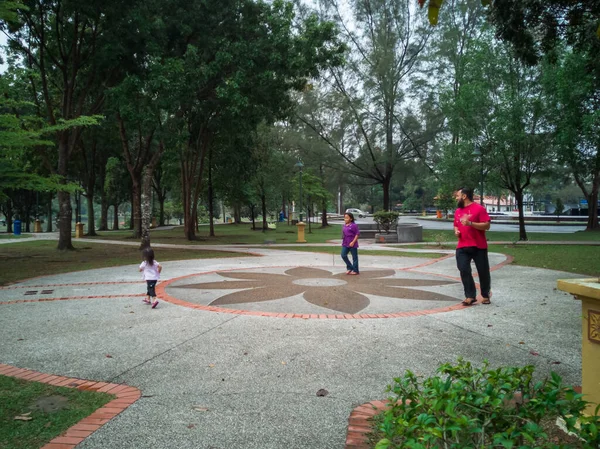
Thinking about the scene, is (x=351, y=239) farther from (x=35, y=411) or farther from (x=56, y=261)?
(x=56, y=261)

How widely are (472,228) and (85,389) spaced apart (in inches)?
232

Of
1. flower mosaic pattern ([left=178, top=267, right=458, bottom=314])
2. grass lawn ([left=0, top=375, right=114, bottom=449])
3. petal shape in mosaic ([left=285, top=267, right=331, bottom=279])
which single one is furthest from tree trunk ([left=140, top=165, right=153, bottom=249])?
grass lawn ([left=0, top=375, right=114, bottom=449])

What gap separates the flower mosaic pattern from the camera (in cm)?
751

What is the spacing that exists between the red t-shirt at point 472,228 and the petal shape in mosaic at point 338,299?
6.35 feet

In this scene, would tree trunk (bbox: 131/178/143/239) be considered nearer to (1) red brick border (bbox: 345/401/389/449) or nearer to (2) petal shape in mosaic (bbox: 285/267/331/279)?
(2) petal shape in mosaic (bbox: 285/267/331/279)

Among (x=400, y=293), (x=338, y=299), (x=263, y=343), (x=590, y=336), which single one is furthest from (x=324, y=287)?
(x=590, y=336)

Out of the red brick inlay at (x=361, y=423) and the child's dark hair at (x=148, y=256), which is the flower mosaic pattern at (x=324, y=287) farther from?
the red brick inlay at (x=361, y=423)

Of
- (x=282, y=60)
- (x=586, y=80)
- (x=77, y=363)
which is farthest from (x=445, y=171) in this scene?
(x=77, y=363)

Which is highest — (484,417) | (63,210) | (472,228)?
(63,210)

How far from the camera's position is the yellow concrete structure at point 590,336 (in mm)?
2711

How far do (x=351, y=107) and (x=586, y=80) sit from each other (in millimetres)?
15078

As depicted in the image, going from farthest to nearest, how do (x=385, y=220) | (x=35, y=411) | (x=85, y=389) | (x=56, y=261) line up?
(x=385, y=220) → (x=56, y=261) → (x=85, y=389) → (x=35, y=411)

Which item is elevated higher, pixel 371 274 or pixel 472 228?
pixel 472 228

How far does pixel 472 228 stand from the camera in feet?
23.0
